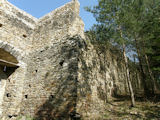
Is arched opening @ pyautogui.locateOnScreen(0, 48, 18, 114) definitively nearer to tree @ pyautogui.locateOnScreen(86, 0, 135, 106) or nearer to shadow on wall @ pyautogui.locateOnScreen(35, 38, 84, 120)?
shadow on wall @ pyautogui.locateOnScreen(35, 38, 84, 120)

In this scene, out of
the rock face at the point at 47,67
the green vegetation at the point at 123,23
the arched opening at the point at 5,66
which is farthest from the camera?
the green vegetation at the point at 123,23

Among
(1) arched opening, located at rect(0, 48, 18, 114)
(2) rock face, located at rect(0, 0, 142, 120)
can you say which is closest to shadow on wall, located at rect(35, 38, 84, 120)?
(2) rock face, located at rect(0, 0, 142, 120)

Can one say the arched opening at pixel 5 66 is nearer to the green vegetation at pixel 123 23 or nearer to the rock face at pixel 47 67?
the rock face at pixel 47 67

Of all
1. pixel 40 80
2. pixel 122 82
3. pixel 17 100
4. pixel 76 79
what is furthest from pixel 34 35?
pixel 122 82

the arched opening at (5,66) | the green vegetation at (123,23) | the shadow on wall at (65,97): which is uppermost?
the green vegetation at (123,23)

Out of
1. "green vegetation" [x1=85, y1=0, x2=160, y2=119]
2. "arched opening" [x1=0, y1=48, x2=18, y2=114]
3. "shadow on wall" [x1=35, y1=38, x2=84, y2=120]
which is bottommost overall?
"shadow on wall" [x1=35, y1=38, x2=84, y2=120]

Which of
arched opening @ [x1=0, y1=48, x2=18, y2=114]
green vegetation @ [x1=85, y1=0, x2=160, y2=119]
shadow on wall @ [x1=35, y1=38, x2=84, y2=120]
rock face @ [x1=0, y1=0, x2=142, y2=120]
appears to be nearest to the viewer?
shadow on wall @ [x1=35, y1=38, x2=84, y2=120]

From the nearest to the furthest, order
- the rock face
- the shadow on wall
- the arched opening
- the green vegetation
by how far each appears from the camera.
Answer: the shadow on wall
the rock face
the arched opening
the green vegetation

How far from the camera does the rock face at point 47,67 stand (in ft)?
15.6

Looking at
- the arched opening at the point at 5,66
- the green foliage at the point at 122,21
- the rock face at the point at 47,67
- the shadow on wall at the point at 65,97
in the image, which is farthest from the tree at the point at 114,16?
the arched opening at the point at 5,66

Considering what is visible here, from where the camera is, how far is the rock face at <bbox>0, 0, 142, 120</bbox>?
4.77 meters

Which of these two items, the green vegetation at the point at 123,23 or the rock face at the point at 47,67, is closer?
the rock face at the point at 47,67

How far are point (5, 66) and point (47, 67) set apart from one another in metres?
2.94

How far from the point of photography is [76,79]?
471 cm
